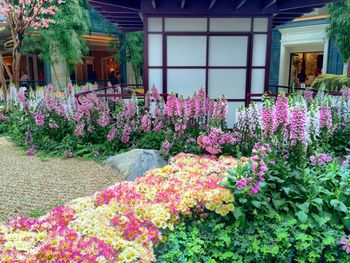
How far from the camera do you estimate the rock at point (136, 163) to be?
4555 millimetres

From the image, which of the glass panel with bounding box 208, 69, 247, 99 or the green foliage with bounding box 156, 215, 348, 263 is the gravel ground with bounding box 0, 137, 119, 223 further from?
the glass panel with bounding box 208, 69, 247, 99

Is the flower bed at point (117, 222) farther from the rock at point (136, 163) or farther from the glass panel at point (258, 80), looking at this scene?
the glass panel at point (258, 80)

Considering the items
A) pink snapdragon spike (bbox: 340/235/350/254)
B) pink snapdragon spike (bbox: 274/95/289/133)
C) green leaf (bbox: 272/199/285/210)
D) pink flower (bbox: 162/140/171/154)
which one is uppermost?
pink snapdragon spike (bbox: 274/95/289/133)

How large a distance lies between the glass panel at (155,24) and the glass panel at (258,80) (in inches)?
79.4

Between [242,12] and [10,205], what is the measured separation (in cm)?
511

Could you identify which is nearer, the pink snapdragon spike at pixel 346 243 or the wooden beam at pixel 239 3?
the pink snapdragon spike at pixel 346 243

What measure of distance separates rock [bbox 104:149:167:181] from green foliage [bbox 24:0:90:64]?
29.8 feet

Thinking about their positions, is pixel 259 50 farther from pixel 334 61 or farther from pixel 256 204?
pixel 334 61

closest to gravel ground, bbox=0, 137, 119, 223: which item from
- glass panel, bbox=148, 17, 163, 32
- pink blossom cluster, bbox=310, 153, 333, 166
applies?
pink blossom cluster, bbox=310, 153, 333, 166

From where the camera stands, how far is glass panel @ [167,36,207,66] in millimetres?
6746

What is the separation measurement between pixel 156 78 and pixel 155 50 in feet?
1.78

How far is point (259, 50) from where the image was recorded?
6836mm

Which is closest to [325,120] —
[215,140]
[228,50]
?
[215,140]

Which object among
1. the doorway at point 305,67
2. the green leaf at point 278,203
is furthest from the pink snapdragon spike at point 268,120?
the doorway at point 305,67
